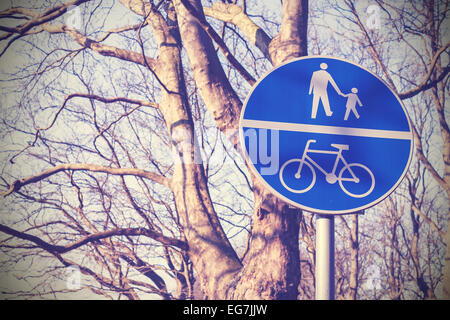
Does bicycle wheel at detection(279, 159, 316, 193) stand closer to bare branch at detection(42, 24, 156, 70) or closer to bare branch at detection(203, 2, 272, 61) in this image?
bare branch at detection(203, 2, 272, 61)

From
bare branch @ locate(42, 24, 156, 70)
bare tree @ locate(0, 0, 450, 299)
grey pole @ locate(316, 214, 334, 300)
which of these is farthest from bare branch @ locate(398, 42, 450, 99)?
grey pole @ locate(316, 214, 334, 300)

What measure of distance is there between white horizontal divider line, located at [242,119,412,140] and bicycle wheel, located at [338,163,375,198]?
0.47 feet

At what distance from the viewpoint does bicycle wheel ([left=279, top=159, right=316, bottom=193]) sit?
157cm

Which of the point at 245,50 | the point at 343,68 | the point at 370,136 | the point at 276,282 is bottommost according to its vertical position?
the point at 276,282

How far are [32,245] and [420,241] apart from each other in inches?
132

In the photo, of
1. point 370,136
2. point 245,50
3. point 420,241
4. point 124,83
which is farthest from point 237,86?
point 420,241

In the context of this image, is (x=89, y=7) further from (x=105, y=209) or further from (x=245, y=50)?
(x=105, y=209)

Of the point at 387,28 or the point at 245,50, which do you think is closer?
the point at 245,50

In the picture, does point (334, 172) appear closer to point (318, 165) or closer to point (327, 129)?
point (318, 165)

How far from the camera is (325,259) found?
146cm

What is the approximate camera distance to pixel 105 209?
3443mm

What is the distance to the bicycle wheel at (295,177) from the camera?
1.57 m

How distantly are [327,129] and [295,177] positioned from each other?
230mm

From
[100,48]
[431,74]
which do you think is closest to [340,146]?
[100,48]
